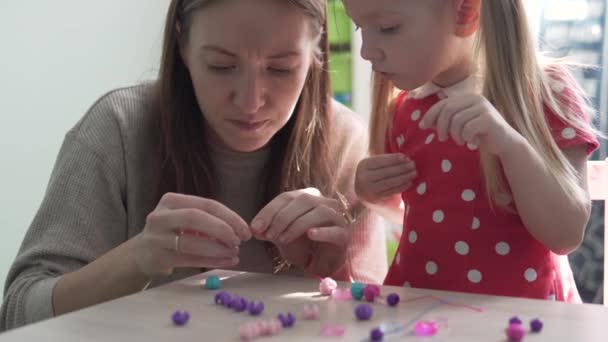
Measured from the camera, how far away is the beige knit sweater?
1080 mm

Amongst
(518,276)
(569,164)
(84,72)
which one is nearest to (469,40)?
(569,164)

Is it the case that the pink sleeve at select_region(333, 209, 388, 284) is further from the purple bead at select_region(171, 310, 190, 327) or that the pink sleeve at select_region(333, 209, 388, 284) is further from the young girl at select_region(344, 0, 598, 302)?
the purple bead at select_region(171, 310, 190, 327)

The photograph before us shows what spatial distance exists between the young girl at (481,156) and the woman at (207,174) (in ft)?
0.43

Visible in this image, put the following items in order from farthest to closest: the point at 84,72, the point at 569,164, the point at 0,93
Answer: the point at 84,72 < the point at 0,93 < the point at 569,164

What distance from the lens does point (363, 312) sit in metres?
0.72

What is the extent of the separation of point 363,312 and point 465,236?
0.34 m

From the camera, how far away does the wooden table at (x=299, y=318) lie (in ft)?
2.19

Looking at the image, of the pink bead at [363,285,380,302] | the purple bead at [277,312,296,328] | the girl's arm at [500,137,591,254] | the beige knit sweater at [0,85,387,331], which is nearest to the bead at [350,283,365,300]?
the pink bead at [363,285,380,302]

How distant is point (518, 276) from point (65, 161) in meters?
0.72

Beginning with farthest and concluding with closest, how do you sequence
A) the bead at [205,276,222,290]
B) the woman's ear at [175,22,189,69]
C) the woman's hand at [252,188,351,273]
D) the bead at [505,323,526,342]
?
the woman's ear at [175,22,189,69] → the woman's hand at [252,188,351,273] → the bead at [205,276,222,290] → the bead at [505,323,526,342]

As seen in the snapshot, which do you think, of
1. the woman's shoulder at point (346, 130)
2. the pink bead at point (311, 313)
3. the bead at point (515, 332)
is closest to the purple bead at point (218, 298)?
the pink bead at point (311, 313)

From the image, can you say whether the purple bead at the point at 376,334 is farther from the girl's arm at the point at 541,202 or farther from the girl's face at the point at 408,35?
the girl's face at the point at 408,35

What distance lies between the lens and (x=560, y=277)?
1.04 meters

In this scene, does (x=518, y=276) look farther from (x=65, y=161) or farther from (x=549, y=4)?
(x=549, y=4)
